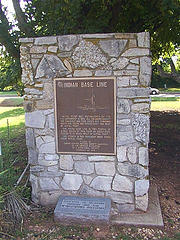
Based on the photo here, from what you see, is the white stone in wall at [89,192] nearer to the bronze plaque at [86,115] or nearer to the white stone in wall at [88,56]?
the bronze plaque at [86,115]

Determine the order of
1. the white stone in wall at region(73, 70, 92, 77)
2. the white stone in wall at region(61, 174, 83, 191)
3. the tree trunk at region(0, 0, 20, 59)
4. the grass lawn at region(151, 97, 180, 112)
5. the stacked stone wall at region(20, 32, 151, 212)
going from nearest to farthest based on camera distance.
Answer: the stacked stone wall at region(20, 32, 151, 212), the white stone in wall at region(73, 70, 92, 77), the white stone in wall at region(61, 174, 83, 191), the tree trunk at region(0, 0, 20, 59), the grass lawn at region(151, 97, 180, 112)

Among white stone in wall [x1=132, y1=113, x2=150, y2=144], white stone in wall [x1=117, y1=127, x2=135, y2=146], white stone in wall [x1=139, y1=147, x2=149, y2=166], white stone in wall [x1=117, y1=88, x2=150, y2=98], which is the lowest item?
white stone in wall [x1=139, y1=147, x2=149, y2=166]

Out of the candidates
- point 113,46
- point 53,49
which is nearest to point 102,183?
point 113,46

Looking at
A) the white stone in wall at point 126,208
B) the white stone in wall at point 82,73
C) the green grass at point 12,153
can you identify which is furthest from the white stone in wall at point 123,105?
the green grass at point 12,153

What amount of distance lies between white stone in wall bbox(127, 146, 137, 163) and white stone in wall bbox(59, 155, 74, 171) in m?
0.87

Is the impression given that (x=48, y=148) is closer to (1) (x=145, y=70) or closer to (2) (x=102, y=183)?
(2) (x=102, y=183)

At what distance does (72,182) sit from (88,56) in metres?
1.89

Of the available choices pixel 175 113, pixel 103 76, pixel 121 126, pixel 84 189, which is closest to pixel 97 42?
pixel 103 76

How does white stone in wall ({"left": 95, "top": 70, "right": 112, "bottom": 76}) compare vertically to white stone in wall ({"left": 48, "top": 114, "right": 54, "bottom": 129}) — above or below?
above

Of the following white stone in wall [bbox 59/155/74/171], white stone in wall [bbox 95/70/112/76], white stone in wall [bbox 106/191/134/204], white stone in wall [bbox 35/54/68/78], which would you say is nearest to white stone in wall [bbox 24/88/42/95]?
white stone in wall [bbox 35/54/68/78]

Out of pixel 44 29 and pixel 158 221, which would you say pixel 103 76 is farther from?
pixel 44 29

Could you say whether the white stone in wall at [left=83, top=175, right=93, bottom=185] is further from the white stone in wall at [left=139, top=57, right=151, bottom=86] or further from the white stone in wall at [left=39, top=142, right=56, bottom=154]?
the white stone in wall at [left=139, top=57, right=151, bottom=86]

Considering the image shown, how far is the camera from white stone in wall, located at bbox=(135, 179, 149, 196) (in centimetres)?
379

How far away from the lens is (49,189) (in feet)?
13.4
